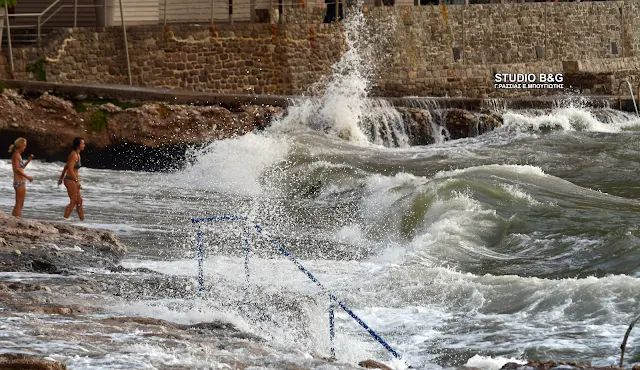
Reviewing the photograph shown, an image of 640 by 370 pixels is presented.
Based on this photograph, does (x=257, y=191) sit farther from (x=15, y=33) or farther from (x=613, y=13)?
(x=613, y=13)

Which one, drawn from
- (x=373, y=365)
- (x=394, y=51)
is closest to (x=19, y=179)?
(x=373, y=365)

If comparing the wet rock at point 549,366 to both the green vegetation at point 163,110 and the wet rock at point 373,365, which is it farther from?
the green vegetation at point 163,110

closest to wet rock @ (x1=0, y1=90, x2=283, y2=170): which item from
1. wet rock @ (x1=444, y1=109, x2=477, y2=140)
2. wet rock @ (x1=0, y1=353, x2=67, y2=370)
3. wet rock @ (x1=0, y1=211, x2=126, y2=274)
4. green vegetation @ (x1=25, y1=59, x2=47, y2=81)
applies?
green vegetation @ (x1=25, y1=59, x2=47, y2=81)

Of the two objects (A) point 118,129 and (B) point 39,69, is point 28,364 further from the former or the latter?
(B) point 39,69

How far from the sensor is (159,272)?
13023 mm

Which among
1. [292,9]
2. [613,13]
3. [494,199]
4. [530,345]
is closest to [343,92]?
[292,9]

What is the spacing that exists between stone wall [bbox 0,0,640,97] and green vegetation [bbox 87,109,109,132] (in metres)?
1.90

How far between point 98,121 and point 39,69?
2116mm

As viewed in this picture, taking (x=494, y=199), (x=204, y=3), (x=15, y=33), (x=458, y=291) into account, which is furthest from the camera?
(x=204, y=3)

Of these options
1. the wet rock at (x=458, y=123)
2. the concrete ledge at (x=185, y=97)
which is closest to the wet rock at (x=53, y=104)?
the concrete ledge at (x=185, y=97)

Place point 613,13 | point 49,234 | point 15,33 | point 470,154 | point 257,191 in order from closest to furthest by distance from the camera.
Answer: point 49,234
point 257,191
point 470,154
point 15,33
point 613,13

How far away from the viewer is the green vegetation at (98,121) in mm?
24364

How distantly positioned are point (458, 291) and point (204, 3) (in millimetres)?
19050

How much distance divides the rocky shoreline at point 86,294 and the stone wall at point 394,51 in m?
12.4
